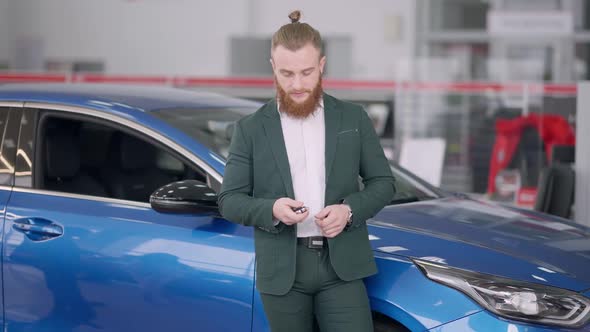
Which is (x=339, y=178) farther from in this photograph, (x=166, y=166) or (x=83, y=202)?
(x=166, y=166)

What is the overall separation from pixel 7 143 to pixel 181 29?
1181 cm

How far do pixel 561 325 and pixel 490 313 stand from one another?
0.23 metres

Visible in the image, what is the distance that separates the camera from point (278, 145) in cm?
308

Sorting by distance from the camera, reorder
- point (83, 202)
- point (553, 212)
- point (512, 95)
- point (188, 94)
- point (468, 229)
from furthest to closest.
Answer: point (512, 95), point (553, 212), point (188, 94), point (83, 202), point (468, 229)

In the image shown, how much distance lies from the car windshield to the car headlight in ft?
3.25

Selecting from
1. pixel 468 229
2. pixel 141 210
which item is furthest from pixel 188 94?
pixel 468 229

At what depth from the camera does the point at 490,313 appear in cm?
313

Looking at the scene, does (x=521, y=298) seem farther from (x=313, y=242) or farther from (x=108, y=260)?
(x=108, y=260)

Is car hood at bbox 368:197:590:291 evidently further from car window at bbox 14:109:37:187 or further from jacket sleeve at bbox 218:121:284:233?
car window at bbox 14:109:37:187

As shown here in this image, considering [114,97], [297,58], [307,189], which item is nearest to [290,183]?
[307,189]

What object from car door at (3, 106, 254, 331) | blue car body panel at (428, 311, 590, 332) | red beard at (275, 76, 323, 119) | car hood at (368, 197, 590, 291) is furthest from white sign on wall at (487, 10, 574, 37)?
red beard at (275, 76, 323, 119)

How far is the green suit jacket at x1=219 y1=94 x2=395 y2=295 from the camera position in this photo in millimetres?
3061

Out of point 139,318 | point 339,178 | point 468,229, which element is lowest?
point 139,318

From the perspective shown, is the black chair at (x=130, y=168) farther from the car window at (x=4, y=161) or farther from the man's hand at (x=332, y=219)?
the man's hand at (x=332, y=219)
